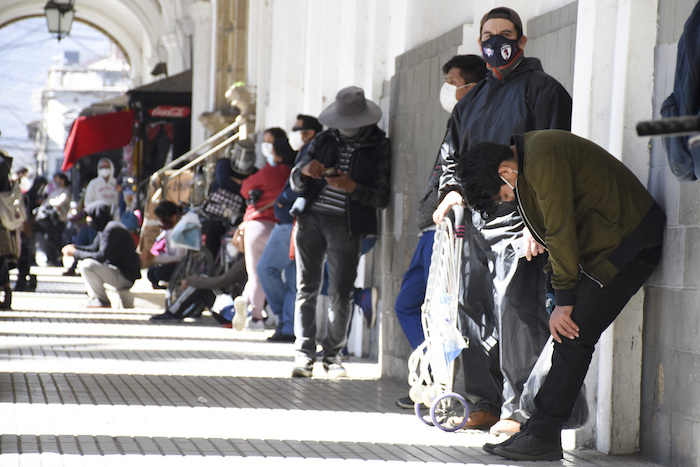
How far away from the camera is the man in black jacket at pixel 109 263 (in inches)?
530

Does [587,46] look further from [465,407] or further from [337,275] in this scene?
[337,275]

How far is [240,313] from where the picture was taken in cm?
1148

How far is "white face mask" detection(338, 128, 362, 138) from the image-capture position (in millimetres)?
7995

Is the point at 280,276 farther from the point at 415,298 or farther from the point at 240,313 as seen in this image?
the point at 415,298

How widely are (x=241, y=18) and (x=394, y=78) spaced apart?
33.0 ft

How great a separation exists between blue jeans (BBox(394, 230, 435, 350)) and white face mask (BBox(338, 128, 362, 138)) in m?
1.47

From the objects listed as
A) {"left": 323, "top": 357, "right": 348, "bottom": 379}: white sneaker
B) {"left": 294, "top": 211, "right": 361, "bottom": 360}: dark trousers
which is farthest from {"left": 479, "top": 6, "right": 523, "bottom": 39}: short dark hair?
{"left": 323, "top": 357, "right": 348, "bottom": 379}: white sneaker

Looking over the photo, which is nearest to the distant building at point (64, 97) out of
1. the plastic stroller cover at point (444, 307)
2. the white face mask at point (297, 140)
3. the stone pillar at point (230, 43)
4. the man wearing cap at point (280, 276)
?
the stone pillar at point (230, 43)

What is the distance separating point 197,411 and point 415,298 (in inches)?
56.6

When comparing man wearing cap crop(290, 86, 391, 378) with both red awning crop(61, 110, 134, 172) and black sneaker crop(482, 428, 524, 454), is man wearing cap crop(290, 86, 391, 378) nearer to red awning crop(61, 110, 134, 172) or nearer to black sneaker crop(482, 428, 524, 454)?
black sneaker crop(482, 428, 524, 454)

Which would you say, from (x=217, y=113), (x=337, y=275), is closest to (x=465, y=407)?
(x=337, y=275)

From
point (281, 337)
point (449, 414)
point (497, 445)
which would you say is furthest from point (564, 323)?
point (281, 337)

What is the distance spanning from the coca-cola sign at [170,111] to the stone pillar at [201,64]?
2.40ft

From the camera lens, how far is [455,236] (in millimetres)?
6070
